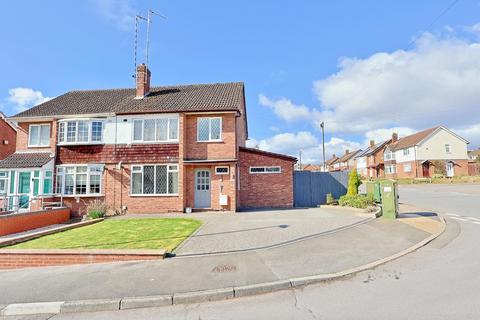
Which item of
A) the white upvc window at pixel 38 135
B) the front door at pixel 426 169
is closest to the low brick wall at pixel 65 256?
the white upvc window at pixel 38 135

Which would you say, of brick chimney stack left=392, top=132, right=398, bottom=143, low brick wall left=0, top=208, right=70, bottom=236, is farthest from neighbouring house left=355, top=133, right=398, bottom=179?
low brick wall left=0, top=208, right=70, bottom=236

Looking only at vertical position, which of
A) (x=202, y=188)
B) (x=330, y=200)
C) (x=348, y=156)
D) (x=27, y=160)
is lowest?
(x=330, y=200)

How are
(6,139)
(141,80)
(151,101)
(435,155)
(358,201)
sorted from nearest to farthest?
(358,201) → (151,101) → (141,80) → (6,139) → (435,155)

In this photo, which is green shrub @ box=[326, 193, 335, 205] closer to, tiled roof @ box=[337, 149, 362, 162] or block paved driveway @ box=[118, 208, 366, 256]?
block paved driveway @ box=[118, 208, 366, 256]

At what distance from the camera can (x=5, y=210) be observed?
1573cm

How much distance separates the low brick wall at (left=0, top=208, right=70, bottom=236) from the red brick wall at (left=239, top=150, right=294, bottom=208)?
32.8 feet

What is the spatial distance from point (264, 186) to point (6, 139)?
21312 millimetres

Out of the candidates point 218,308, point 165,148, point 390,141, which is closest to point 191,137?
point 165,148

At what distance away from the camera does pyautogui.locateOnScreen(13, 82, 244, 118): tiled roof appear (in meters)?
16.5

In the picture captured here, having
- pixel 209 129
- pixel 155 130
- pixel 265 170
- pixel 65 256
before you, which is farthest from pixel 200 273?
pixel 155 130

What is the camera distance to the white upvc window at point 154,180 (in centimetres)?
1608

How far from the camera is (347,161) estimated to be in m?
75.4

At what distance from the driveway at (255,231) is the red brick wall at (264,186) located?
391 cm

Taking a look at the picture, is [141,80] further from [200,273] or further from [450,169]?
[450,169]
